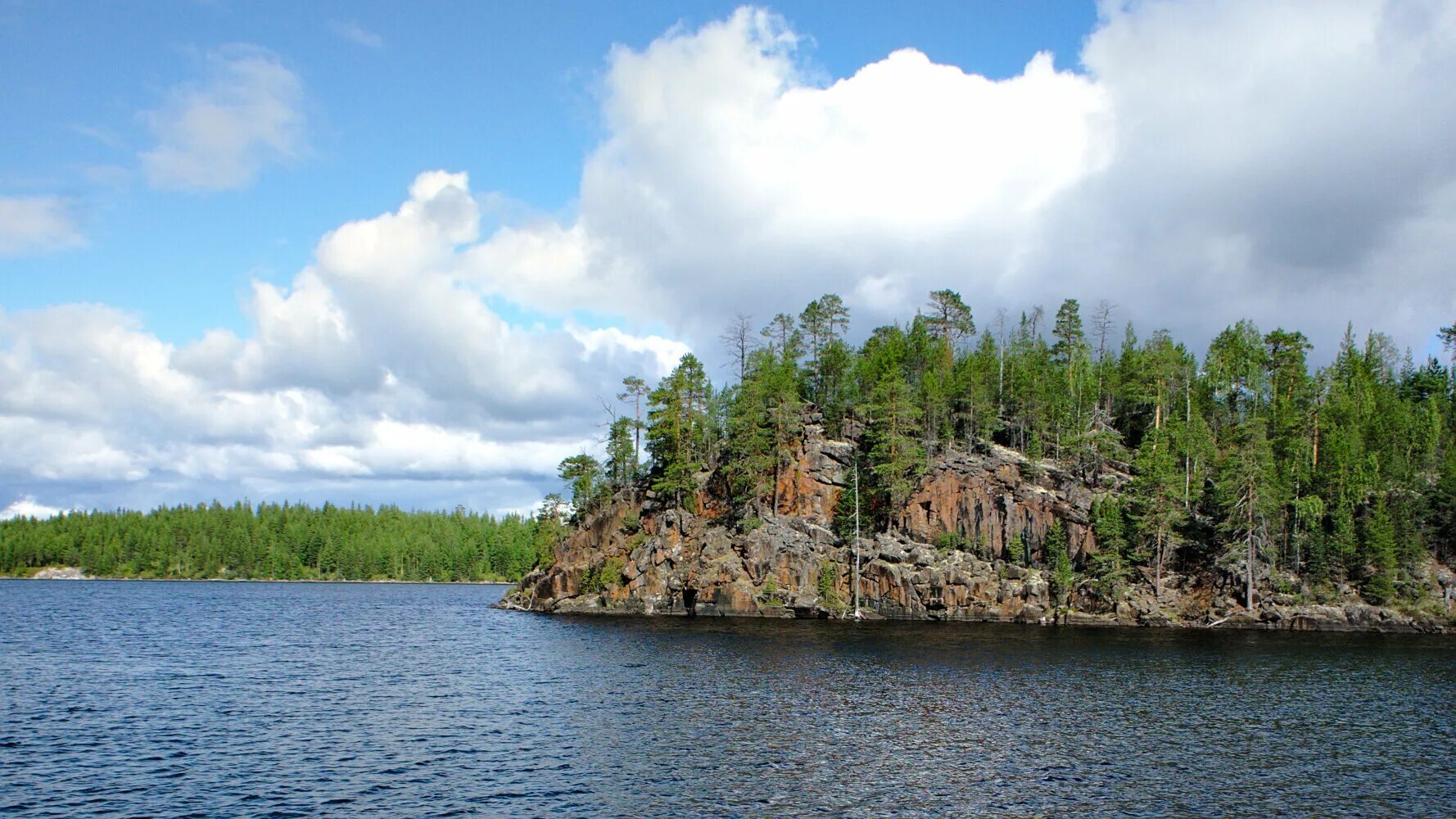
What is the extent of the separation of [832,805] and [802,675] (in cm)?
3146

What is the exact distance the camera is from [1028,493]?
122375 millimetres

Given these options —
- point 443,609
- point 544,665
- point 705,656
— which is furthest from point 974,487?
point 443,609

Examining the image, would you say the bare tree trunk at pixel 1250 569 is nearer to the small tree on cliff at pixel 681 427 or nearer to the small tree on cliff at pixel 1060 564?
the small tree on cliff at pixel 1060 564

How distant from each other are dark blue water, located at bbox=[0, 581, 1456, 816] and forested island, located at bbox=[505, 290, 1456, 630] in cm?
2387

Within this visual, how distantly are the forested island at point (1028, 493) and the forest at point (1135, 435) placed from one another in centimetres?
45

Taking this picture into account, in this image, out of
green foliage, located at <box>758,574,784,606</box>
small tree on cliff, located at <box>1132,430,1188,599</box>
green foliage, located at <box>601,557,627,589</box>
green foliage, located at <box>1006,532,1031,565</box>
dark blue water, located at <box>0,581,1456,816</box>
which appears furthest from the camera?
green foliage, located at <box>601,557,627,589</box>

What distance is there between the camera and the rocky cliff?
111625mm

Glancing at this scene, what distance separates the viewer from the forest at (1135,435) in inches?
4419

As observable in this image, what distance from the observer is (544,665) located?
70938 mm

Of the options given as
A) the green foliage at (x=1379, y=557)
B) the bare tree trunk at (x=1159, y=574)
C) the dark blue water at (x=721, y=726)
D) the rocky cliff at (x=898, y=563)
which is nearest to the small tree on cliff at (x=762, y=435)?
the rocky cliff at (x=898, y=563)

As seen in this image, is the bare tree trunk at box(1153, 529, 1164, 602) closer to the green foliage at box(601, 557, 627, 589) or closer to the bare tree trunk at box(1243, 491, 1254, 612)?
the bare tree trunk at box(1243, 491, 1254, 612)

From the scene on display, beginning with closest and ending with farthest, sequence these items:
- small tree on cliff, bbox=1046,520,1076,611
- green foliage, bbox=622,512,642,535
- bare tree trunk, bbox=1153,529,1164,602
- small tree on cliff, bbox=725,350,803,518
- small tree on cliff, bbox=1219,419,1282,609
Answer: small tree on cliff, bbox=1219,419,1282,609, bare tree trunk, bbox=1153,529,1164,602, small tree on cliff, bbox=1046,520,1076,611, small tree on cliff, bbox=725,350,803,518, green foliage, bbox=622,512,642,535

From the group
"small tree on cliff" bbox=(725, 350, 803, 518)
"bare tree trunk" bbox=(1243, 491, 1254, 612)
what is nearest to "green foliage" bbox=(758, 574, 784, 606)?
"small tree on cliff" bbox=(725, 350, 803, 518)

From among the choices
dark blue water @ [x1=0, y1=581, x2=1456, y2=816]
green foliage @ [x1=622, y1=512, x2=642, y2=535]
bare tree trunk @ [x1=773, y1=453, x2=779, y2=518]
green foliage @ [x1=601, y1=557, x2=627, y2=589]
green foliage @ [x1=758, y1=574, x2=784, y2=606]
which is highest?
bare tree trunk @ [x1=773, y1=453, x2=779, y2=518]
